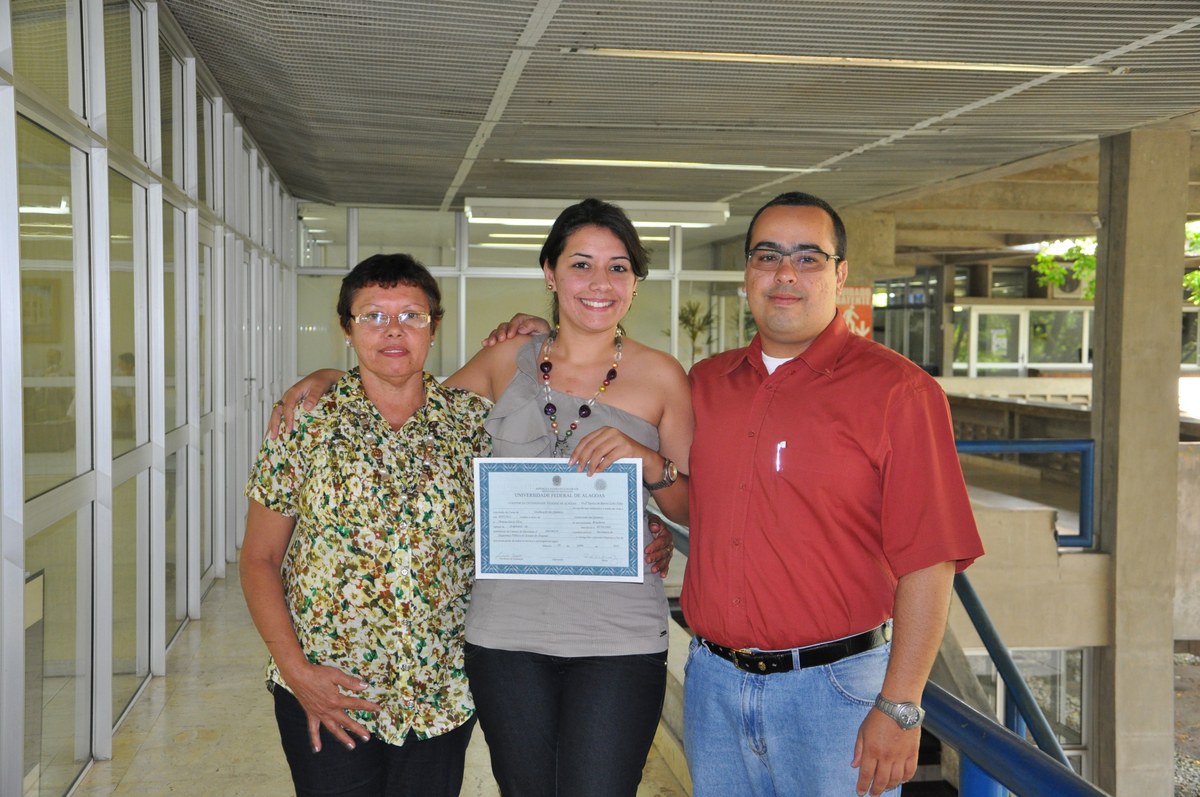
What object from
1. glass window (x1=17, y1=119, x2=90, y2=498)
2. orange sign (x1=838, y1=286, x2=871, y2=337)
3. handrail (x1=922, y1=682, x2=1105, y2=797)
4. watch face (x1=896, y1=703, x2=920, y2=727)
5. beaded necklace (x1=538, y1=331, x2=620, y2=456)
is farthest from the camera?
orange sign (x1=838, y1=286, x2=871, y2=337)

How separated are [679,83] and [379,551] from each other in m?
4.61

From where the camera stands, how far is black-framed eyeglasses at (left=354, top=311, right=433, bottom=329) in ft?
7.38

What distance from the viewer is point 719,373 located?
90.6 inches

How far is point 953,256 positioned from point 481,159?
1895 cm

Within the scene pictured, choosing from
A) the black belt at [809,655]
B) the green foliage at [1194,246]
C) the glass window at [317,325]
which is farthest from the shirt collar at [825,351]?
the green foliage at [1194,246]

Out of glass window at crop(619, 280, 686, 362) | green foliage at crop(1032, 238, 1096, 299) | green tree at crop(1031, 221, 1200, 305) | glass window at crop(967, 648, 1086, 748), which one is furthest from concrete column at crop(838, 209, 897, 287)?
glass window at crop(967, 648, 1086, 748)

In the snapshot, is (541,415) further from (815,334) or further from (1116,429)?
(1116,429)

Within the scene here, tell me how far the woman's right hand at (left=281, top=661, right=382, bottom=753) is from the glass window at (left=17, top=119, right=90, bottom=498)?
1849 millimetres

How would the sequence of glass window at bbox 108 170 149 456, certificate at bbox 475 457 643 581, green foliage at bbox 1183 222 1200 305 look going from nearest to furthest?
certificate at bbox 475 457 643 581
glass window at bbox 108 170 149 456
green foliage at bbox 1183 222 1200 305

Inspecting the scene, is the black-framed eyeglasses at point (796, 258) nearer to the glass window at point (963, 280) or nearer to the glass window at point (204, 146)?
the glass window at point (204, 146)

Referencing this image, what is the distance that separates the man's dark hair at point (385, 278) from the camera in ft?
Answer: 7.47

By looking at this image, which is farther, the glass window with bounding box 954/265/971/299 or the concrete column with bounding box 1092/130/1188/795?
the glass window with bounding box 954/265/971/299

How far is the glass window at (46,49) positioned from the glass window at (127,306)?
0.64m

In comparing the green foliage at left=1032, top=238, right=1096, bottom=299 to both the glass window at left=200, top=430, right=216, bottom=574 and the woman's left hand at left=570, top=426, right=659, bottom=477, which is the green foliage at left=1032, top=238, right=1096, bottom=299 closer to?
the glass window at left=200, top=430, right=216, bottom=574
